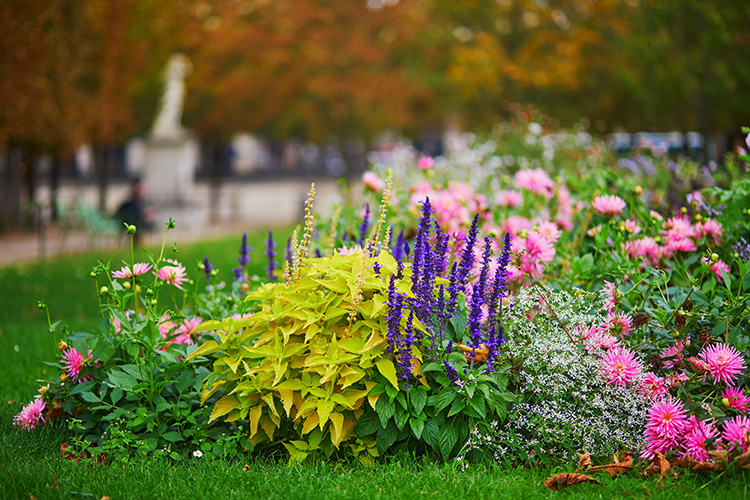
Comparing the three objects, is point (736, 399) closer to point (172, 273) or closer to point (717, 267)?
point (717, 267)

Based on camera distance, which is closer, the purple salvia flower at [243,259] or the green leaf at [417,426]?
the green leaf at [417,426]

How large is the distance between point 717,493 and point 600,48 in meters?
21.6

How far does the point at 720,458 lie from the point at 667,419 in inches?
10.1

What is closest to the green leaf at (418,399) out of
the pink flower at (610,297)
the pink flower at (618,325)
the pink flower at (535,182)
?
the pink flower at (618,325)

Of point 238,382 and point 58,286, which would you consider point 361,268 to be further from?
point 58,286

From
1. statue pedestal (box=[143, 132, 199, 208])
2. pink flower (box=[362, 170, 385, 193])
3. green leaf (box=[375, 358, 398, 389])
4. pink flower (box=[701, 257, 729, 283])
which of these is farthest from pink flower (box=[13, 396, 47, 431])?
statue pedestal (box=[143, 132, 199, 208])

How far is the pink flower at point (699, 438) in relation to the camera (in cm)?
305

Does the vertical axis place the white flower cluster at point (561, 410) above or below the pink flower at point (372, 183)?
below

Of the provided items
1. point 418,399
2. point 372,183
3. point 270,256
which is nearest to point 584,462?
point 418,399

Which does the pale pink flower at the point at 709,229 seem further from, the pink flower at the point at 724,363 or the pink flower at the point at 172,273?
the pink flower at the point at 172,273

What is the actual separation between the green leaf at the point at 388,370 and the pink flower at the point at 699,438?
1274 millimetres

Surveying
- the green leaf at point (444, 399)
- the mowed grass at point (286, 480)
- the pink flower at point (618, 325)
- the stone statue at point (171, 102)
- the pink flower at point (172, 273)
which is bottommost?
the mowed grass at point (286, 480)

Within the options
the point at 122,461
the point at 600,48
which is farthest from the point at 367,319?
the point at 600,48

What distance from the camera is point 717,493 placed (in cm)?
284
